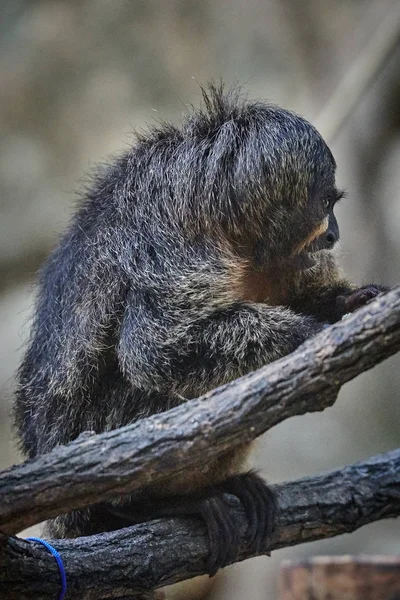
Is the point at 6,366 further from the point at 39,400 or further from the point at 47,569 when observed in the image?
the point at 47,569

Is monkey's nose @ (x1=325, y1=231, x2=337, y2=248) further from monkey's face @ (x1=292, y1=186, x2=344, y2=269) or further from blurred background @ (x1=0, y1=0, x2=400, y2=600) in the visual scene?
blurred background @ (x1=0, y1=0, x2=400, y2=600)

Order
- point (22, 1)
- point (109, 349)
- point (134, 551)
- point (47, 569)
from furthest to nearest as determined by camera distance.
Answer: point (22, 1)
point (109, 349)
point (134, 551)
point (47, 569)

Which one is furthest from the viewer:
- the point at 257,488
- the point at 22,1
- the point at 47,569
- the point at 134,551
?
the point at 22,1

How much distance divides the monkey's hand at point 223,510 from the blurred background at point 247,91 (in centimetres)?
→ 308

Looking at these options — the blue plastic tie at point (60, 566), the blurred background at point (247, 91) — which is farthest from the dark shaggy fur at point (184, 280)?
the blurred background at point (247, 91)

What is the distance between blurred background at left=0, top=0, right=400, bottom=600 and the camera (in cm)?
566

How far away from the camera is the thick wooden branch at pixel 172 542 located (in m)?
2.21

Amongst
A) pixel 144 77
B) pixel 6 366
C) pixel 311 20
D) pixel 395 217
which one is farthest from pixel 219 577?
pixel 311 20

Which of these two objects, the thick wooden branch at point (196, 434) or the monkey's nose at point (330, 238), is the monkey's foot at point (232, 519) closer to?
the thick wooden branch at point (196, 434)

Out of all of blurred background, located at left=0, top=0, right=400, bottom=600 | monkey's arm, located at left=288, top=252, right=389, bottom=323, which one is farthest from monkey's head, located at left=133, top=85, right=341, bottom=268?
blurred background, located at left=0, top=0, right=400, bottom=600

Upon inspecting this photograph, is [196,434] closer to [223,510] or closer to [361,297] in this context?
[223,510]

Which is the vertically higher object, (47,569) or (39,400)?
(39,400)

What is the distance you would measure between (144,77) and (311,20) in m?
1.38

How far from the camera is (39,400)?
3.04 meters
